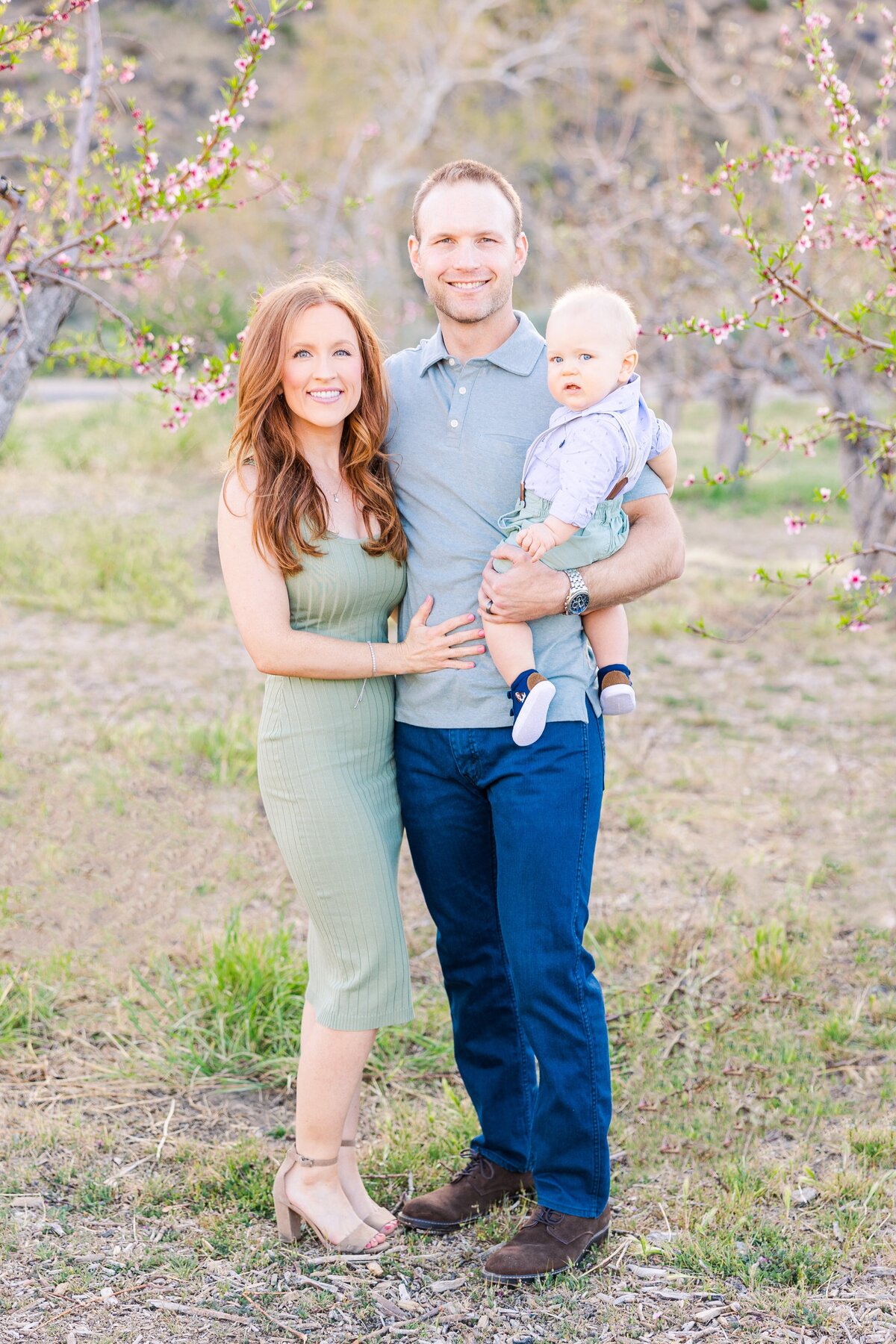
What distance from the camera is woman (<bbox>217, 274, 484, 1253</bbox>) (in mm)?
2619

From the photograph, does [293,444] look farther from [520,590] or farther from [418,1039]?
[418,1039]

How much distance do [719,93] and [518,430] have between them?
108 feet

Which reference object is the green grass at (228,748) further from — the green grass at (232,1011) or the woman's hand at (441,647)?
the woman's hand at (441,647)

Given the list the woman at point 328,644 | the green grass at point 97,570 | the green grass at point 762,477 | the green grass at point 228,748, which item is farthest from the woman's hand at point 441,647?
the green grass at point 762,477

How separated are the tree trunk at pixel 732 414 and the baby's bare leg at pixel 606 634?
9.59 meters

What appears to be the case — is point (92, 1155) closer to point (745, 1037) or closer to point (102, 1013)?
point (102, 1013)

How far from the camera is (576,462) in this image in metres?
2.48

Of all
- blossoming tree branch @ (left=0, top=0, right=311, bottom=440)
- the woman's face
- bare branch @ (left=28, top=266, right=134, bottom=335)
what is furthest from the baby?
bare branch @ (left=28, top=266, right=134, bottom=335)

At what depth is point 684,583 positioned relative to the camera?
9039 mm

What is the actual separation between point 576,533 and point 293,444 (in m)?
0.63

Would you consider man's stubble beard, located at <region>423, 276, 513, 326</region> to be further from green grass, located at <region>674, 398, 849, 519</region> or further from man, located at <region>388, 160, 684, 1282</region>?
green grass, located at <region>674, 398, 849, 519</region>

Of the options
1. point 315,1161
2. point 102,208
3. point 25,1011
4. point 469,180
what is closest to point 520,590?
point 469,180

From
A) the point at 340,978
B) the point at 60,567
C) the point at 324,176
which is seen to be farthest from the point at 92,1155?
the point at 324,176

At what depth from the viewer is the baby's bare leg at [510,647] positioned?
255 cm
